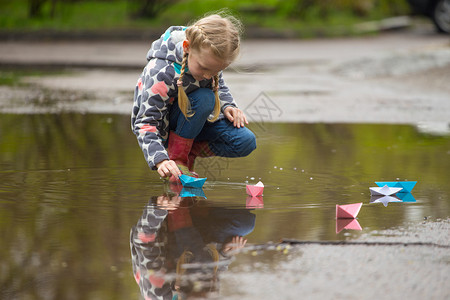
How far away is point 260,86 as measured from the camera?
982 cm

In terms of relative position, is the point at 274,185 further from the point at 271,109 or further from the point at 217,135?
the point at 271,109

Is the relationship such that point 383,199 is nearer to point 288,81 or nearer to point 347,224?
point 347,224

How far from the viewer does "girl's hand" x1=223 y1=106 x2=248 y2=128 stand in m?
4.39

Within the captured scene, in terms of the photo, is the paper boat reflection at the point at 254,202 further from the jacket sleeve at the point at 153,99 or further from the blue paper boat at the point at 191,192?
the jacket sleeve at the point at 153,99

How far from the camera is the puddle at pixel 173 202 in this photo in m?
2.69

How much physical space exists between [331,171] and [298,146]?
40.8 inches

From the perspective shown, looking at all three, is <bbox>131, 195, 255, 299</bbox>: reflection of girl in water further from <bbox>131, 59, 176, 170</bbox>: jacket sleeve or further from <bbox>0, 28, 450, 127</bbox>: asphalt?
<bbox>0, 28, 450, 127</bbox>: asphalt

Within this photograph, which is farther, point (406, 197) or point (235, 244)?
point (406, 197)

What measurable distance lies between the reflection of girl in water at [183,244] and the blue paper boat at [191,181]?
0.61 feet

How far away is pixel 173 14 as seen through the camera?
2050 cm

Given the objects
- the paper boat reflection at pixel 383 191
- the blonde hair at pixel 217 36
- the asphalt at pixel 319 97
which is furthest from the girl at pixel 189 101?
the paper boat reflection at pixel 383 191

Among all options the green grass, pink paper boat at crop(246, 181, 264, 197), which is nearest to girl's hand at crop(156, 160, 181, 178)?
pink paper boat at crop(246, 181, 264, 197)

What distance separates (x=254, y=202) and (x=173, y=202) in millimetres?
407

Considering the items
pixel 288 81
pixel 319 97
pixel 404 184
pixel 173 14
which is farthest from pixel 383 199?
pixel 173 14
